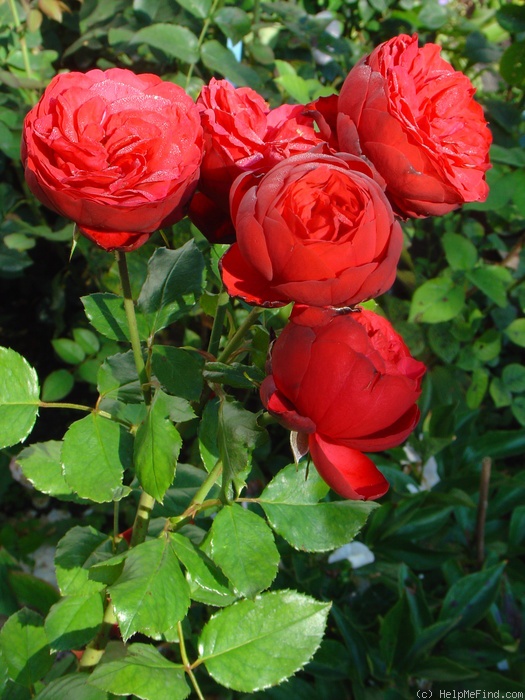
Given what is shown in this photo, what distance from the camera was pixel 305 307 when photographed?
40cm

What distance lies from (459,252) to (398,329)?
199 mm

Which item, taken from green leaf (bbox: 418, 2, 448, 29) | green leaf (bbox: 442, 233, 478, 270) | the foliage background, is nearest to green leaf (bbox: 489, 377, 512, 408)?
the foliage background

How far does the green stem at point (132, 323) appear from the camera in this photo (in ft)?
A: 1.57

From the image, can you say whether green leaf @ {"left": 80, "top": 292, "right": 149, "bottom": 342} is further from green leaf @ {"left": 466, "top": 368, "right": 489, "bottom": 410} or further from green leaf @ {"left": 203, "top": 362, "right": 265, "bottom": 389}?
green leaf @ {"left": 466, "top": 368, "right": 489, "bottom": 410}

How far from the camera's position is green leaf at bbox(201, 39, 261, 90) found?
1109 mm

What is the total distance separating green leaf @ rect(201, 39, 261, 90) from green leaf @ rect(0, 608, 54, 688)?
85cm

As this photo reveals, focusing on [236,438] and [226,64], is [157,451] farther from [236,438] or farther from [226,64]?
[226,64]

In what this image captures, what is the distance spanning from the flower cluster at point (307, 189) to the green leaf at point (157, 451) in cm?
8

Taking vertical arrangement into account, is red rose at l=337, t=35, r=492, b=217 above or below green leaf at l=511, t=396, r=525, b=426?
above

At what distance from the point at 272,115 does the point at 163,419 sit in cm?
23

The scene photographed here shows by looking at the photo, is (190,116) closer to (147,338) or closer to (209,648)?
(147,338)

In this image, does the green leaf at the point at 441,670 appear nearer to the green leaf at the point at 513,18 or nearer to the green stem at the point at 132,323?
A: the green stem at the point at 132,323

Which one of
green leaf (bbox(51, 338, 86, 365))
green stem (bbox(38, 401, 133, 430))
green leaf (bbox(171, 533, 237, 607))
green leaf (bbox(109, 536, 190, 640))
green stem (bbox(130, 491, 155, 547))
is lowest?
green leaf (bbox(51, 338, 86, 365))

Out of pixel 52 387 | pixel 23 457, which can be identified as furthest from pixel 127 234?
pixel 52 387
